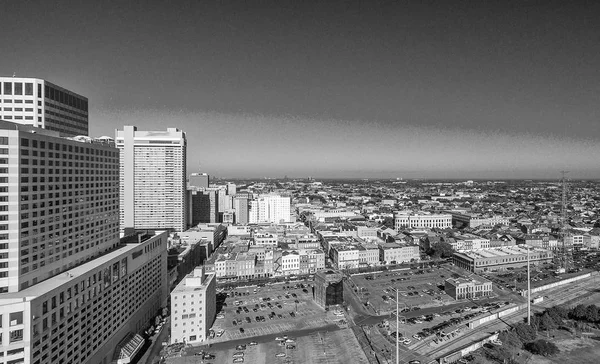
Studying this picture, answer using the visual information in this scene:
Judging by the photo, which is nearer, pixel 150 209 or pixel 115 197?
pixel 115 197

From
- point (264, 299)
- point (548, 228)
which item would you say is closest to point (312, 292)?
point (264, 299)

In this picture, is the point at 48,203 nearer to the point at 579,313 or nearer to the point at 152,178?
the point at 579,313

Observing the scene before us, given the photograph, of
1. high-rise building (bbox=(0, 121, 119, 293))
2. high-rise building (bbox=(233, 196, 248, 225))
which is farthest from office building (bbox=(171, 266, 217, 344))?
high-rise building (bbox=(233, 196, 248, 225))

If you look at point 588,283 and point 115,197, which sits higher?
point 115,197

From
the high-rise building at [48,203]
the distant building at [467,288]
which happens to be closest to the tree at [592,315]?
the distant building at [467,288]

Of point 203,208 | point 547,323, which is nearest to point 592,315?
point 547,323

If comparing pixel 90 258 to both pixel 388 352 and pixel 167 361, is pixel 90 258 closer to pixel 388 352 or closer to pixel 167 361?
pixel 167 361

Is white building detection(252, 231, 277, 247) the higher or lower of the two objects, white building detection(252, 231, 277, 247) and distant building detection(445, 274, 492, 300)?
the higher

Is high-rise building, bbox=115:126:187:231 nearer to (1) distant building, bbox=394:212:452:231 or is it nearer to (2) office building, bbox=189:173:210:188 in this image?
(2) office building, bbox=189:173:210:188
